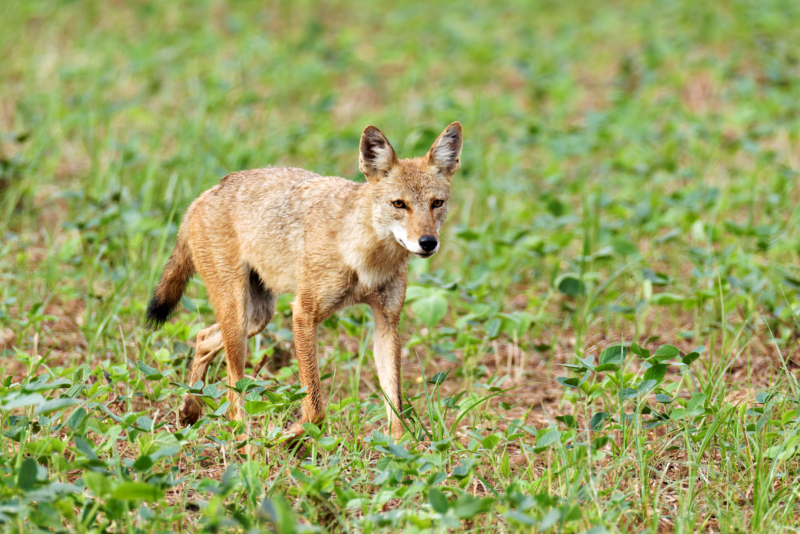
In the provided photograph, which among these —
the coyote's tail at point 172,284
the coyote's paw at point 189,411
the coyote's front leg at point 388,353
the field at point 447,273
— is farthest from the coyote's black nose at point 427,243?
the coyote's tail at point 172,284

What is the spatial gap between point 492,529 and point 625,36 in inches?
453

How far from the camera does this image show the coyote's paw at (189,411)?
15.0ft

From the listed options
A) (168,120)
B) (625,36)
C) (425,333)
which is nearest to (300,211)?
(425,333)

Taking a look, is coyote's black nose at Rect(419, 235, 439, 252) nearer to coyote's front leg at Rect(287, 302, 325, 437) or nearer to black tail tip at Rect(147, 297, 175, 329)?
coyote's front leg at Rect(287, 302, 325, 437)

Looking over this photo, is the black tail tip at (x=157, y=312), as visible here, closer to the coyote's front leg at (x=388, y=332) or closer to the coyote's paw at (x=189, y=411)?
the coyote's paw at (x=189, y=411)

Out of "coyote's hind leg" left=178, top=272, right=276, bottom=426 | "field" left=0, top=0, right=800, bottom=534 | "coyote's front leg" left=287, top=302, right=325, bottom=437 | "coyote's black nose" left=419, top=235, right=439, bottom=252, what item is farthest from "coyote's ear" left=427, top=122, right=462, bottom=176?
"coyote's hind leg" left=178, top=272, right=276, bottom=426

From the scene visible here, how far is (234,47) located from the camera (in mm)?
11648

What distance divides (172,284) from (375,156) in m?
1.68

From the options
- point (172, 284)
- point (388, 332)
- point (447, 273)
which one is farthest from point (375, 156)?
point (447, 273)

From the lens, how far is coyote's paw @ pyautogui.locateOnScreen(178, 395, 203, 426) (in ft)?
15.0

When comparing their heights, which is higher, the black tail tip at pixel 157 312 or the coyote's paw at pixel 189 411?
the black tail tip at pixel 157 312

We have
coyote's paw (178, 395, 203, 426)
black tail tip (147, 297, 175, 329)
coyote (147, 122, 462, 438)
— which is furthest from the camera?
black tail tip (147, 297, 175, 329)

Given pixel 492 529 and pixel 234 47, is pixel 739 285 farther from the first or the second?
pixel 234 47

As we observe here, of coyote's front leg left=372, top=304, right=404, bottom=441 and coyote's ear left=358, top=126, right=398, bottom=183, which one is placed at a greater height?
coyote's ear left=358, top=126, right=398, bottom=183
